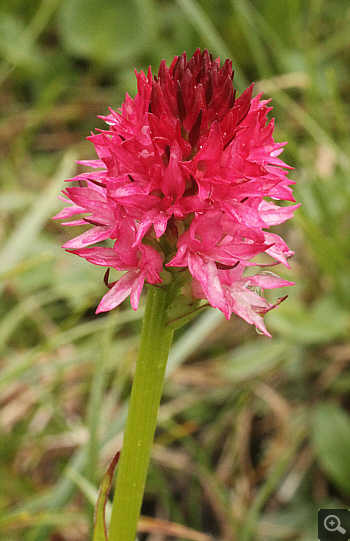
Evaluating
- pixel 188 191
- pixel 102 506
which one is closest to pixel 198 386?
pixel 102 506

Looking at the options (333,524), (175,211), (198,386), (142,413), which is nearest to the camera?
(175,211)

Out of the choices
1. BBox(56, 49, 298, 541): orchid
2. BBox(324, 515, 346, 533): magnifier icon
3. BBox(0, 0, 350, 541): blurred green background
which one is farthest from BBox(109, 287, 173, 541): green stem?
BBox(324, 515, 346, 533): magnifier icon

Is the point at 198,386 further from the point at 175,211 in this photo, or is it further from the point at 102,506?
the point at 175,211

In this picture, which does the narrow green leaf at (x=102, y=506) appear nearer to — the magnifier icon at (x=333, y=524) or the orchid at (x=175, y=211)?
the orchid at (x=175, y=211)

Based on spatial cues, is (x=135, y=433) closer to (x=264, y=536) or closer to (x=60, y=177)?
(x=264, y=536)

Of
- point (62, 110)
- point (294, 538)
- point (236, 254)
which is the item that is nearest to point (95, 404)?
point (236, 254)

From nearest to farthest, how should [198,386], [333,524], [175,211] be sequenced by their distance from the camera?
[175,211]
[333,524]
[198,386]

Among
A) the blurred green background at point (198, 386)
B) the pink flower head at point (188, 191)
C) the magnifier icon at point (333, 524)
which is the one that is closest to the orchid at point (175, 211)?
the pink flower head at point (188, 191)
